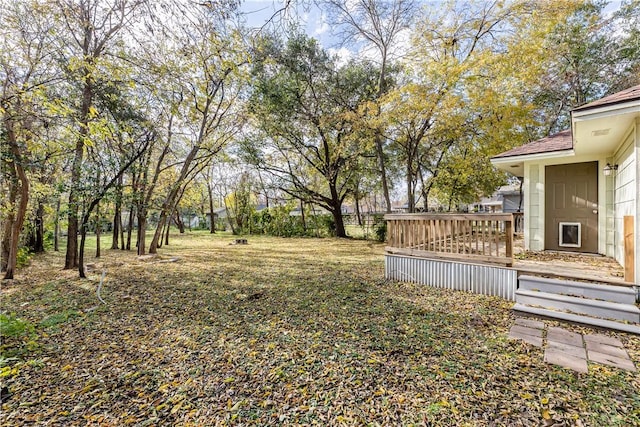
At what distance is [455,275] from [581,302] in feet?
5.22

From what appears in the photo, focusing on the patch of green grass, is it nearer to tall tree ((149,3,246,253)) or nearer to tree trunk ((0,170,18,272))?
tree trunk ((0,170,18,272))

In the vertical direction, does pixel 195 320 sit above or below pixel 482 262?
below

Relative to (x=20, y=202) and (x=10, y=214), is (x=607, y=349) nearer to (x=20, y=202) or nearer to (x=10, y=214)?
(x=20, y=202)

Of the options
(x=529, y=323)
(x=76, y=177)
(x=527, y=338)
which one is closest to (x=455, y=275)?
(x=529, y=323)

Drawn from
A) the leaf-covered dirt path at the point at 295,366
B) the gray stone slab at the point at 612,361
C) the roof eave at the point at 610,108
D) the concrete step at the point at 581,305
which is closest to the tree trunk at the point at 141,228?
the leaf-covered dirt path at the point at 295,366

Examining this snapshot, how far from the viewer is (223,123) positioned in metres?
10.2

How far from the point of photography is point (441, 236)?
5.01 metres

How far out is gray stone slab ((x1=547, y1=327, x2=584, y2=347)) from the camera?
2805 millimetres

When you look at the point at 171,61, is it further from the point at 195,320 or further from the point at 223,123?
the point at 195,320

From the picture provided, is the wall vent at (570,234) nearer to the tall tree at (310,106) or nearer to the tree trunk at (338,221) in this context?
the tall tree at (310,106)

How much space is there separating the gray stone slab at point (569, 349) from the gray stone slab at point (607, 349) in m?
0.11

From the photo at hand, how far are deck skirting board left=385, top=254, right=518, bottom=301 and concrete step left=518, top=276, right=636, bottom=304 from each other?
0.61ft

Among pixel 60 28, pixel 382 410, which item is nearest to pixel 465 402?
pixel 382 410

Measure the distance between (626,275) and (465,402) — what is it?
3.21 meters
